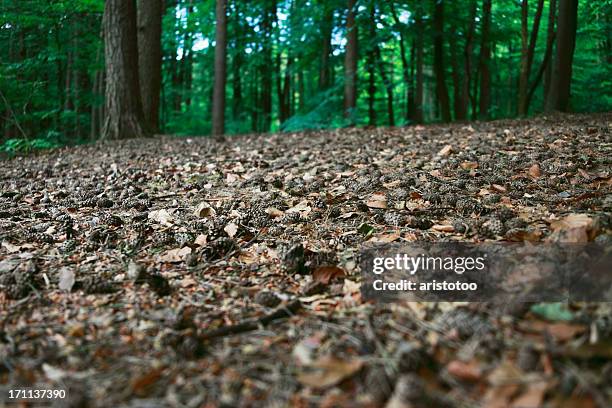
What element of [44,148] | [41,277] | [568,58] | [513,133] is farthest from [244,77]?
[41,277]

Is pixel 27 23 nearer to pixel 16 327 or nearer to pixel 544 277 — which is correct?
pixel 16 327

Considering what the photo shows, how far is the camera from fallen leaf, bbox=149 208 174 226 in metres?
2.50

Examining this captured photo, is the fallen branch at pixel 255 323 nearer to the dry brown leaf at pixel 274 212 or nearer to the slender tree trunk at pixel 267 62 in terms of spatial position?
the dry brown leaf at pixel 274 212

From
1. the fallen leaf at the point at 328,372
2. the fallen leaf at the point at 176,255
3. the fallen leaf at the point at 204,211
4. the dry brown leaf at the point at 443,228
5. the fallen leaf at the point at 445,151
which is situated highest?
the fallen leaf at the point at 445,151

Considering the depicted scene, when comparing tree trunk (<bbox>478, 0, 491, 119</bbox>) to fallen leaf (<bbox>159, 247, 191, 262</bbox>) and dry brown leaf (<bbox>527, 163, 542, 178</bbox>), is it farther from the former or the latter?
fallen leaf (<bbox>159, 247, 191, 262</bbox>)

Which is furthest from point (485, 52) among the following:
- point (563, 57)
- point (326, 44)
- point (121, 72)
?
point (121, 72)

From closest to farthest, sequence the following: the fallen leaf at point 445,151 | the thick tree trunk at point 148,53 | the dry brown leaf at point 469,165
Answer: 1. the dry brown leaf at point 469,165
2. the fallen leaf at point 445,151
3. the thick tree trunk at point 148,53

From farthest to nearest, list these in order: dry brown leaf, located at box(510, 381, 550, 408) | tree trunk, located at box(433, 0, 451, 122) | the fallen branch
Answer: tree trunk, located at box(433, 0, 451, 122)
the fallen branch
dry brown leaf, located at box(510, 381, 550, 408)

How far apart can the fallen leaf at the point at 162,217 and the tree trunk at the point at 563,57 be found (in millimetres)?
6225

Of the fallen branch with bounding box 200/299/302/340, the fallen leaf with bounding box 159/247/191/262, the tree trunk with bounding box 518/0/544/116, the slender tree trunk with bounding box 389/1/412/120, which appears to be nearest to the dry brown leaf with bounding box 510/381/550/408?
the fallen branch with bounding box 200/299/302/340

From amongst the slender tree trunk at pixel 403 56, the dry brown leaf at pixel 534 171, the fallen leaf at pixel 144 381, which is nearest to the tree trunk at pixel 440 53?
the slender tree trunk at pixel 403 56

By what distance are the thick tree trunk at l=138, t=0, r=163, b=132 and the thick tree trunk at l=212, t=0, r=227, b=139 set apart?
1083 millimetres

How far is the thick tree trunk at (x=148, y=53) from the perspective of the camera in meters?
7.71

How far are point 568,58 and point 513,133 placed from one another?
3168mm
